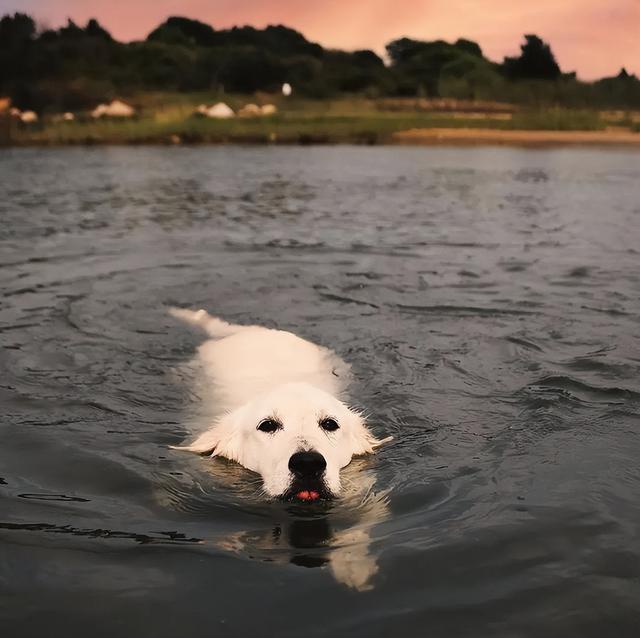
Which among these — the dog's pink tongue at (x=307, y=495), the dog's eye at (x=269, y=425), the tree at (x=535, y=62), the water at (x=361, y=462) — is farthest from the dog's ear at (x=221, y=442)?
the tree at (x=535, y=62)

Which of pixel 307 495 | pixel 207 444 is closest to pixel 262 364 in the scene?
pixel 207 444

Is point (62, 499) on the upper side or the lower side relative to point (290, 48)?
lower

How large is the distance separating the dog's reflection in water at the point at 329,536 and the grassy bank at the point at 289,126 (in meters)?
46.6

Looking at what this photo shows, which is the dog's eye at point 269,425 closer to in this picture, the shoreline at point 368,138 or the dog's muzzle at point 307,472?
the dog's muzzle at point 307,472

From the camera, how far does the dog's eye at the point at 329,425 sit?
222 inches

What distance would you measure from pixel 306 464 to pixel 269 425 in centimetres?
63

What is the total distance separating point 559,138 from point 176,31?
7127 centimetres

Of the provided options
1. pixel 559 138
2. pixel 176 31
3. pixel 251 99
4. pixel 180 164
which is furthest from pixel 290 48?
pixel 180 164

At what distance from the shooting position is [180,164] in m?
35.4

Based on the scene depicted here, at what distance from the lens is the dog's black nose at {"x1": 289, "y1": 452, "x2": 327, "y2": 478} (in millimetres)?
5062

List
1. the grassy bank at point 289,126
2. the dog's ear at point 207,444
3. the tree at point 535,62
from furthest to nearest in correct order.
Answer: the tree at point 535,62, the grassy bank at point 289,126, the dog's ear at point 207,444

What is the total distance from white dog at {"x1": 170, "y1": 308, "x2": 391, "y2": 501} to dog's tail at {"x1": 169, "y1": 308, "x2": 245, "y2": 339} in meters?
0.37

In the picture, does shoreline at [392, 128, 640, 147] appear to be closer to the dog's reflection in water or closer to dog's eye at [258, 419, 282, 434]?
dog's eye at [258, 419, 282, 434]

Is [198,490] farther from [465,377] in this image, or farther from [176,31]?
[176,31]
